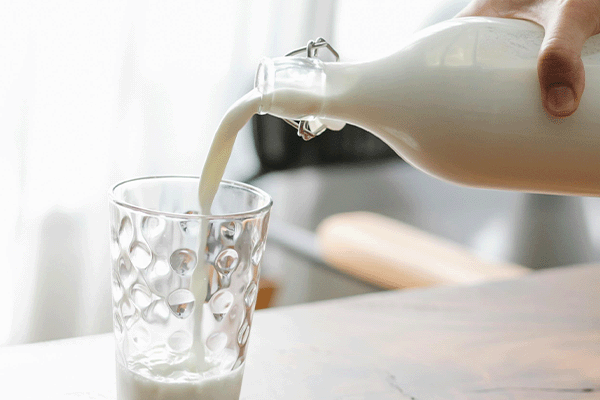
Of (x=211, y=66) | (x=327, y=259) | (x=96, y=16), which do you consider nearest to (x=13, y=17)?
(x=96, y=16)

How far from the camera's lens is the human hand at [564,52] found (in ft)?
1.30

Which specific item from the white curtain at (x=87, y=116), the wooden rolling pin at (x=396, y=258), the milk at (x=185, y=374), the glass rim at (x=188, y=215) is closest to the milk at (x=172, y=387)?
the milk at (x=185, y=374)

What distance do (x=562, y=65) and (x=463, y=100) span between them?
2.4 inches

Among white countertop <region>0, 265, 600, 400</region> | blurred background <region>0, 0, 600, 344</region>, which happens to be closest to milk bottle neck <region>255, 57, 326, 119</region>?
white countertop <region>0, 265, 600, 400</region>

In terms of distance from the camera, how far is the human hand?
40 cm

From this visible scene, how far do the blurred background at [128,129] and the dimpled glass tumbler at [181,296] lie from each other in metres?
0.88

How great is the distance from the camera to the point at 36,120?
1492 millimetres

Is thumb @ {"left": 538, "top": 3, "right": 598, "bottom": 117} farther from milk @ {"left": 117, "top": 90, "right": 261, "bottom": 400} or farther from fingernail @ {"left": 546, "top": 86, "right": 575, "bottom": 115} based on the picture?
milk @ {"left": 117, "top": 90, "right": 261, "bottom": 400}

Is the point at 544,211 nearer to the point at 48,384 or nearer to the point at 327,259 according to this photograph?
the point at 327,259

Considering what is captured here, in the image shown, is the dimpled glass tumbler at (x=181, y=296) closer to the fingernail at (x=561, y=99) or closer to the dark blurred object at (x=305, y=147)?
the fingernail at (x=561, y=99)

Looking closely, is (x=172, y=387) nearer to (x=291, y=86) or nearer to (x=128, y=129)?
(x=291, y=86)

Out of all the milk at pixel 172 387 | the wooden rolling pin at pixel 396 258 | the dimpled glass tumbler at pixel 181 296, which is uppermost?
the dimpled glass tumbler at pixel 181 296

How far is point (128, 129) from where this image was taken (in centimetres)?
169

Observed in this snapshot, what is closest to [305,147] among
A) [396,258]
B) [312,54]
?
[396,258]
